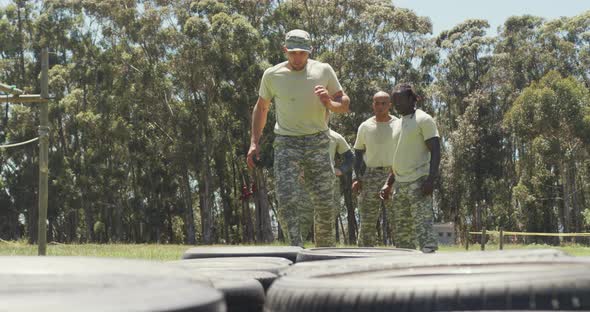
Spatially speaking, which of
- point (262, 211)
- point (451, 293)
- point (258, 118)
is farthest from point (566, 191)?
point (451, 293)

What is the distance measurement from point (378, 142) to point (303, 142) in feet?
6.42

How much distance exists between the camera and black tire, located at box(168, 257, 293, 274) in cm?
283

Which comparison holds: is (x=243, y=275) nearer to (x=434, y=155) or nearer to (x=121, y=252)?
(x=434, y=155)

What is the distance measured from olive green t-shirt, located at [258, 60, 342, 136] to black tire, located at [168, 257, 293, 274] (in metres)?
3.21

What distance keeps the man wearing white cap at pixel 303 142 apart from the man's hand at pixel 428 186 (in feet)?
2.59

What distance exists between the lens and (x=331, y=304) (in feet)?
5.16

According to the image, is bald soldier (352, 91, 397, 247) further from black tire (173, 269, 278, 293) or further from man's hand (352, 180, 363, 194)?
black tire (173, 269, 278, 293)

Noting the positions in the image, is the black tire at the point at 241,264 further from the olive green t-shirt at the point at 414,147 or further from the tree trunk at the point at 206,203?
the tree trunk at the point at 206,203

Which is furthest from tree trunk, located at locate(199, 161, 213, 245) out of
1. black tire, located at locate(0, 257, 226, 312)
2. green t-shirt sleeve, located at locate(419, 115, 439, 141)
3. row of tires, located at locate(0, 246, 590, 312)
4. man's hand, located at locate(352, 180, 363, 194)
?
black tire, located at locate(0, 257, 226, 312)

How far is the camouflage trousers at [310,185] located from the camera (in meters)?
6.45

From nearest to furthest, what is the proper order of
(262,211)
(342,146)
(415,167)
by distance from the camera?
(415,167) → (342,146) → (262,211)

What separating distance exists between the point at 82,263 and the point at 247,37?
3625cm

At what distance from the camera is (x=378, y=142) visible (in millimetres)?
8312

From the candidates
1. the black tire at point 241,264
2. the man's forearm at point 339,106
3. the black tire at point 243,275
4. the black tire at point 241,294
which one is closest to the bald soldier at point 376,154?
the man's forearm at point 339,106
